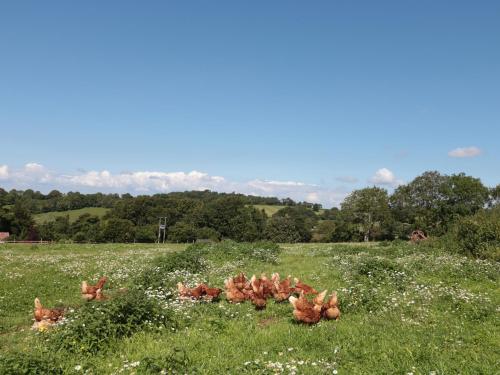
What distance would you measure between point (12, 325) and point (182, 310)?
489 cm

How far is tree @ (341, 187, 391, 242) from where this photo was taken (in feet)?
287

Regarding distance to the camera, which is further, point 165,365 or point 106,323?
point 106,323

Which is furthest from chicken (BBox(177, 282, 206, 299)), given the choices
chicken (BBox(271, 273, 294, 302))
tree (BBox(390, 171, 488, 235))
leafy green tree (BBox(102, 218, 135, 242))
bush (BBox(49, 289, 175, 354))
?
leafy green tree (BBox(102, 218, 135, 242))

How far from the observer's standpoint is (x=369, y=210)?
88438mm

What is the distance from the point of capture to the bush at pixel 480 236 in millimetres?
21106

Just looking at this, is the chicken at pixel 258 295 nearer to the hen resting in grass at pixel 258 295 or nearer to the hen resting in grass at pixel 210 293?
the hen resting in grass at pixel 258 295

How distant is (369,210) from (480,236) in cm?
6726

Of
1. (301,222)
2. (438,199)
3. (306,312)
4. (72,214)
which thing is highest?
(438,199)

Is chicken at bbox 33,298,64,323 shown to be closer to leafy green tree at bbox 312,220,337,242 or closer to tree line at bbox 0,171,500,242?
tree line at bbox 0,171,500,242

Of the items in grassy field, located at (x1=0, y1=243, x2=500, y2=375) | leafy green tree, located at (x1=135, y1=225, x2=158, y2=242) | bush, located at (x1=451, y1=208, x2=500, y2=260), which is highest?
bush, located at (x1=451, y1=208, x2=500, y2=260)

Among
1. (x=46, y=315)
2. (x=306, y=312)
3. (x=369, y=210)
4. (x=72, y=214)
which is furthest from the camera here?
(x=72, y=214)

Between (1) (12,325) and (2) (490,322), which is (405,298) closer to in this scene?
(2) (490,322)

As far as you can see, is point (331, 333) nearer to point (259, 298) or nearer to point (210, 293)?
point (259, 298)

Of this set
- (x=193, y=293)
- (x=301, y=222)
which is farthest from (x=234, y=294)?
(x=301, y=222)
